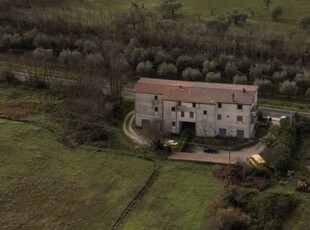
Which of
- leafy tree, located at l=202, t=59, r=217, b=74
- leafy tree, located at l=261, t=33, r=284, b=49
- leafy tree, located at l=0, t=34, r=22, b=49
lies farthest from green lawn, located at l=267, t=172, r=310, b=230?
leafy tree, located at l=0, t=34, r=22, b=49

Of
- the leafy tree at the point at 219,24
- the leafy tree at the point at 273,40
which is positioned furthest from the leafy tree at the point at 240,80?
the leafy tree at the point at 219,24

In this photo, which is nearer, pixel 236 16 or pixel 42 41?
pixel 42 41

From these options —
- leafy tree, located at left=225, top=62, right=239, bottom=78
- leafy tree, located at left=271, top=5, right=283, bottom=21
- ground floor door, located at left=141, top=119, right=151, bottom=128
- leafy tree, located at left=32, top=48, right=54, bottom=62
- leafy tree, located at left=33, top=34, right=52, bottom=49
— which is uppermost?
leafy tree, located at left=271, top=5, right=283, bottom=21

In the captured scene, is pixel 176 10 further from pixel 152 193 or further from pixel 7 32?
pixel 152 193

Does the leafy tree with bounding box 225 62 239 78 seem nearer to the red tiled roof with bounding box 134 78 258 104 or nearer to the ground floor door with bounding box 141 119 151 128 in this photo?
the red tiled roof with bounding box 134 78 258 104

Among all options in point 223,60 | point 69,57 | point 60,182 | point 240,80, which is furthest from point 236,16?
point 60,182

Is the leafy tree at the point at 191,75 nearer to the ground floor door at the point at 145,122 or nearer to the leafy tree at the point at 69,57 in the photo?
the ground floor door at the point at 145,122

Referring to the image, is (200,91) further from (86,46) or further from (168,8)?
(168,8)
